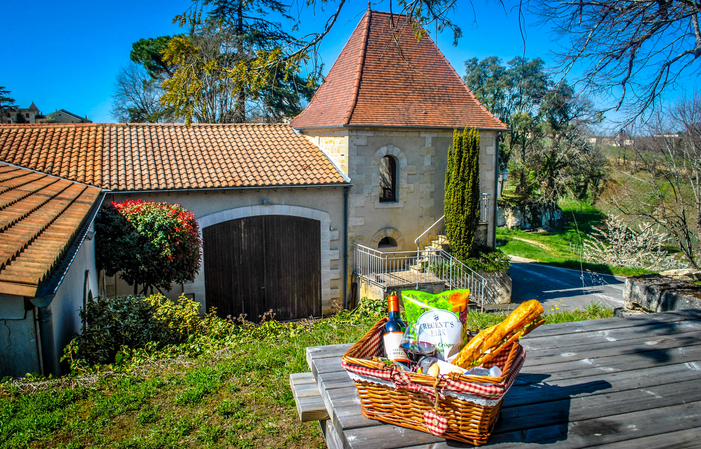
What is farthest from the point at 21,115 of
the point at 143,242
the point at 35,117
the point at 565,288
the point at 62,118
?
the point at 565,288

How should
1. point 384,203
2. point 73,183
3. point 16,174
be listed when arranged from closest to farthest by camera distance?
point 16,174 < point 73,183 < point 384,203

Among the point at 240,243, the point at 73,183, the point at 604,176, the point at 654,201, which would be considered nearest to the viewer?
the point at 73,183

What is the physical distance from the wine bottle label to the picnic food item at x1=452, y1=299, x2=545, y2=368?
33 cm

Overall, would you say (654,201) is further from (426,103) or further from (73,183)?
(73,183)

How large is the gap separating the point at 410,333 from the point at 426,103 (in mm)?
12306

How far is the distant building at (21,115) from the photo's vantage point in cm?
3037

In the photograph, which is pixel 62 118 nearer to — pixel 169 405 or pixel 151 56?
pixel 151 56

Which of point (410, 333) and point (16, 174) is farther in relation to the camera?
point (16, 174)

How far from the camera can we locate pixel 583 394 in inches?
100

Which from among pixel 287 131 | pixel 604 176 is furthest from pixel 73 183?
pixel 604 176

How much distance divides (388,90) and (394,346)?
39.4ft

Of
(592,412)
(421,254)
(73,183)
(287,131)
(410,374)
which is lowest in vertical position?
(421,254)

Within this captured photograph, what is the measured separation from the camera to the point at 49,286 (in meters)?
4.23

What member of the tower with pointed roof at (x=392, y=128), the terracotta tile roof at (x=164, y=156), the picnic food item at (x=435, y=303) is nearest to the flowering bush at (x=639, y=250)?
the tower with pointed roof at (x=392, y=128)
